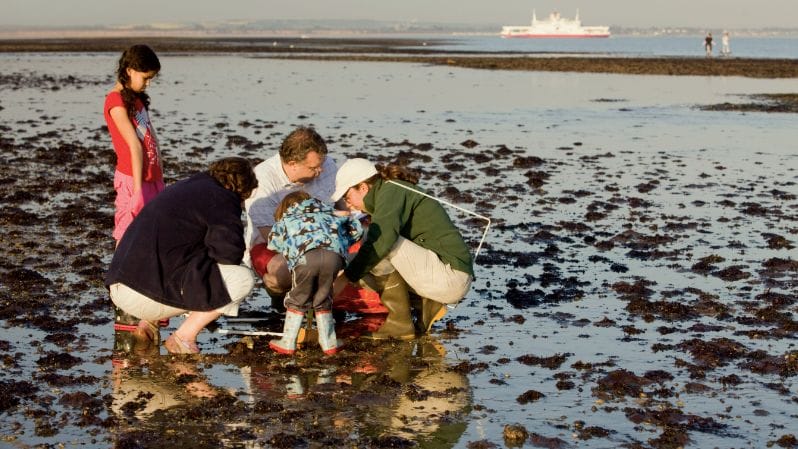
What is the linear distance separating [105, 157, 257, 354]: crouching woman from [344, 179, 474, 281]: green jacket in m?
0.85

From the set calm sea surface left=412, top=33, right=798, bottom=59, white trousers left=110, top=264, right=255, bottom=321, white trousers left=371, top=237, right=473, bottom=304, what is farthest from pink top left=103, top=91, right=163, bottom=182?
calm sea surface left=412, top=33, right=798, bottom=59

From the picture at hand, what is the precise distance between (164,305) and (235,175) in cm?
92

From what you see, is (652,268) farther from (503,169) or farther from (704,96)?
(704,96)

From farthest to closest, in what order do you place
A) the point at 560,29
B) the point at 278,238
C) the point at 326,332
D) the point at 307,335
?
the point at 560,29 < the point at 307,335 < the point at 326,332 < the point at 278,238

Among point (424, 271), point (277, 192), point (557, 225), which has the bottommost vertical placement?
point (557, 225)

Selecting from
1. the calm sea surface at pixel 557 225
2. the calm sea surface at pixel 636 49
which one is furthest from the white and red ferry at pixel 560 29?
the calm sea surface at pixel 557 225

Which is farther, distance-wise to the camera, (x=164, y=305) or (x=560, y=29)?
(x=560, y=29)

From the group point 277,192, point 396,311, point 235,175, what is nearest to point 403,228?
point 396,311

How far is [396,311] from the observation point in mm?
7168

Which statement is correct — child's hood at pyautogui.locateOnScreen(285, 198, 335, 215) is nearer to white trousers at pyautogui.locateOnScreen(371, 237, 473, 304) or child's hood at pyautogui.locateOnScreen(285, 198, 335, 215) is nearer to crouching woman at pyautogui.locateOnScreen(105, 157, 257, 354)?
crouching woman at pyautogui.locateOnScreen(105, 157, 257, 354)

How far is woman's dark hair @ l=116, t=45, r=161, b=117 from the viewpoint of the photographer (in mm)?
6824

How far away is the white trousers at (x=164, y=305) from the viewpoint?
636 cm

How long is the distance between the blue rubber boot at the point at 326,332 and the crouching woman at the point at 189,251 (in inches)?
22.1

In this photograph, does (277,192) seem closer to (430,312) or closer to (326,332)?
(326,332)
